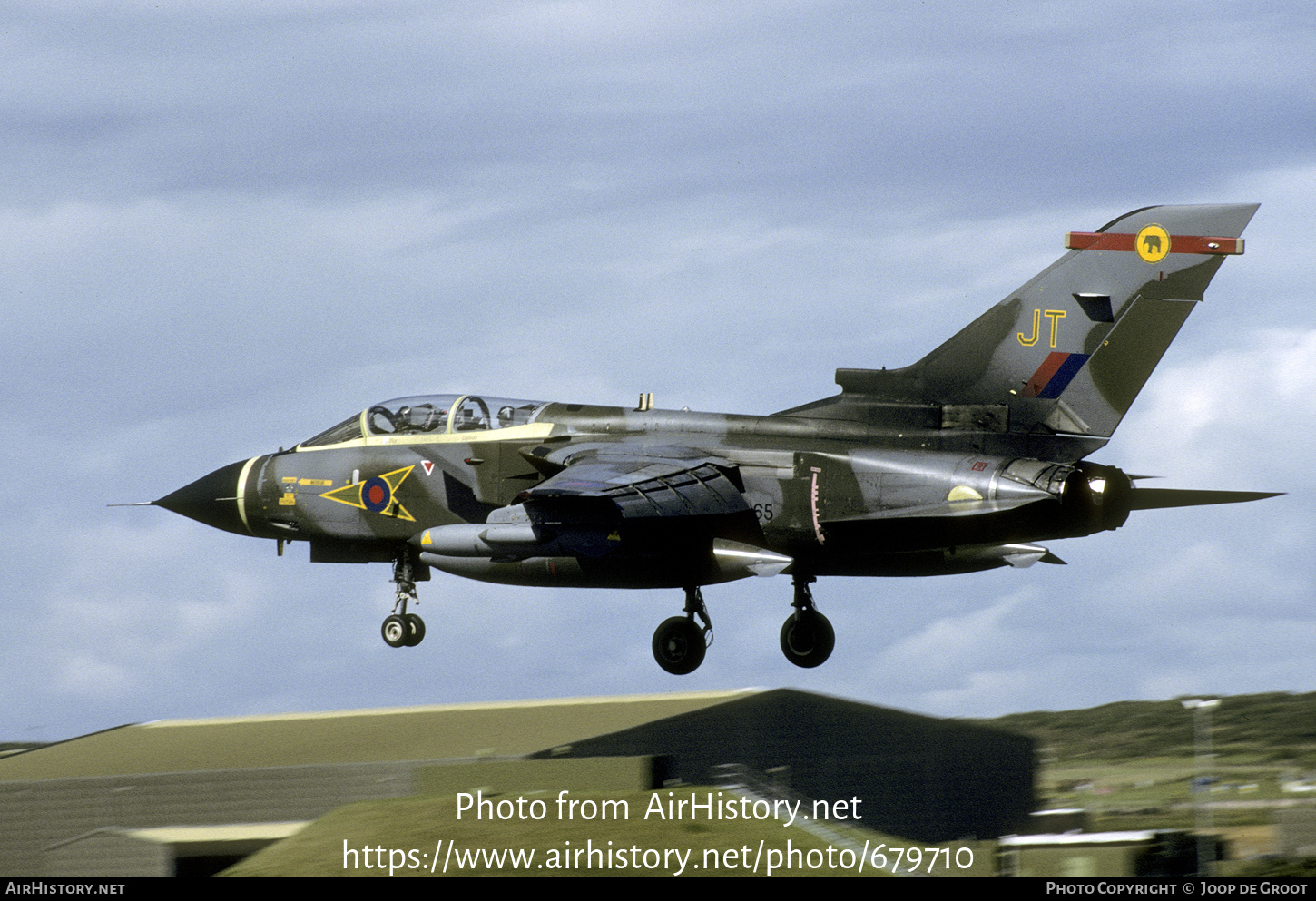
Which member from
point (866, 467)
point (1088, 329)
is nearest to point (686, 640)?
point (866, 467)

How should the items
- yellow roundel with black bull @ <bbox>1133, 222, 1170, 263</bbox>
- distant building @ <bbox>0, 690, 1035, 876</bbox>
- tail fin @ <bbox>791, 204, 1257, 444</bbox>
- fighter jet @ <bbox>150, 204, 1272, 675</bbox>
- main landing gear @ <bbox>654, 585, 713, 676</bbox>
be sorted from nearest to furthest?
fighter jet @ <bbox>150, 204, 1272, 675</bbox>
tail fin @ <bbox>791, 204, 1257, 444</bbox>
yellow roundel with black bull @ <bbox>1133, 222, 1170, 263</bbox>
main landing gear @ <bbox>654, 585, 713, 676</bbox>
distant building @ <bbox>0, 690, 1035, 876</bbox>

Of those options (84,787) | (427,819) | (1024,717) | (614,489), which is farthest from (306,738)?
(1024,717)

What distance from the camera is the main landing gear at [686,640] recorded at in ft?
82.2

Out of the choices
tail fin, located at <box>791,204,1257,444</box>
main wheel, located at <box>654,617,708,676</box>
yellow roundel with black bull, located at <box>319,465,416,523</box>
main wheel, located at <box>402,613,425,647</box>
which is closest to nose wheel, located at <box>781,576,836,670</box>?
main wheel, located at <box>654,617,708,676</box>

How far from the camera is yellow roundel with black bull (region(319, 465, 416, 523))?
85.7ft

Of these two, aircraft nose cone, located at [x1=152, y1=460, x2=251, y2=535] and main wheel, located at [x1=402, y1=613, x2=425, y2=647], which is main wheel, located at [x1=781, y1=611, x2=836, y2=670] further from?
aircraft nose cone, located at [x1=152, y1=460, x2=251, y2=535]

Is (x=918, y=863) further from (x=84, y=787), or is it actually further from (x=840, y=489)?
(x=84, y=787)

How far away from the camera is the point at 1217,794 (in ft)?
170

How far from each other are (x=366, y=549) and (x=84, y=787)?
573 inches

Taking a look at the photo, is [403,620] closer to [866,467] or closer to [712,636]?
[712,636]

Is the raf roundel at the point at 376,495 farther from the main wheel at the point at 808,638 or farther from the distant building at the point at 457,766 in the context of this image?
the distant building at the point at 457,766

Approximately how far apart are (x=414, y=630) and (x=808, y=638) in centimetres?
697

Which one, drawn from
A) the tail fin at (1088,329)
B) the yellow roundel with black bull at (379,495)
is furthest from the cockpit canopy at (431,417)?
the tail fin at (1088,329)

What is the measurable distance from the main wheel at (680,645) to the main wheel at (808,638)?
1.89m
